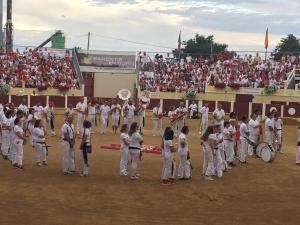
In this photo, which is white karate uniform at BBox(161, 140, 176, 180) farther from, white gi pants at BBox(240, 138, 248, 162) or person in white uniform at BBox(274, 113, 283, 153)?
person in white uniform at BBox(274, 113, 283, 153)

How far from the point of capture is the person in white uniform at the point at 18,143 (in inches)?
582

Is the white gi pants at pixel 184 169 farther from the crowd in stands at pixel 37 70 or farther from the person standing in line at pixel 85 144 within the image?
the crowd in stands at pixel 37 70

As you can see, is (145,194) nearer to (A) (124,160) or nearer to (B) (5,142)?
(A) (124,160)

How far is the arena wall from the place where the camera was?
1697 inches

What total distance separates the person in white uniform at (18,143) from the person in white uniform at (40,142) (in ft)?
1.50

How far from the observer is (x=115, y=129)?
83.7 feet

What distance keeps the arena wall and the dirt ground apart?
2655 centimetres

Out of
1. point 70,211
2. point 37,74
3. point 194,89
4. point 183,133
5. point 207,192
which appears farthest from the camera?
point 37,74

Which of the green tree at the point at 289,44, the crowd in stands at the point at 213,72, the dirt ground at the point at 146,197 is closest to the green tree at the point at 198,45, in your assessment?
the green tree at the point at 289,44

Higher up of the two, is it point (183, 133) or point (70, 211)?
point (183, 133)

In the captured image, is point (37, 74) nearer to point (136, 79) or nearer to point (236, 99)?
point (136, 79)

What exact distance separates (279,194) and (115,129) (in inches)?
542

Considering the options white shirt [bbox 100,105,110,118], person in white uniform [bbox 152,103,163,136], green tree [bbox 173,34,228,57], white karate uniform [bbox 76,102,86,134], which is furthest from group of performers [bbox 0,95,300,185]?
green tree [bbox 173,34,228,57]

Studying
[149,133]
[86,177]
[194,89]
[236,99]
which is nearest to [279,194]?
[86,177]
